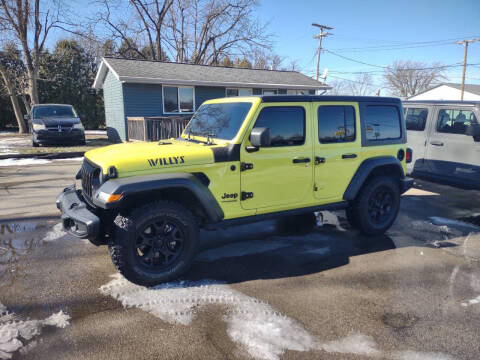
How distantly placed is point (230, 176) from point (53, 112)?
13.3 m

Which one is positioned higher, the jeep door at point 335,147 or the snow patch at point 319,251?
the jeep door at point 335,147

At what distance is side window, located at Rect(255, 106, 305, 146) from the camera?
156 inches

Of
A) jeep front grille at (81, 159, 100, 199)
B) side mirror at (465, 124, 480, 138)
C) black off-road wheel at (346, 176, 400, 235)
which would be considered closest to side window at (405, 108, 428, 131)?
side mirror at (465, 124, 480, 138)

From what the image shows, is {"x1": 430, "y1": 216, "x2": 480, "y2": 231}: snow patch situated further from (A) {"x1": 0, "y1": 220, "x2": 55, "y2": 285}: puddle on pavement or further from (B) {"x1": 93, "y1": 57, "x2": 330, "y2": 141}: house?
(B) {"x1": 93, "y1": 57, "x2": 330, "y2": 141}: house

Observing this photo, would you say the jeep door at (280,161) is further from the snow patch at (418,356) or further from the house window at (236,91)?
the house window at (236,91)

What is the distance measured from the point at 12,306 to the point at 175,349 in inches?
Answer: 63.7

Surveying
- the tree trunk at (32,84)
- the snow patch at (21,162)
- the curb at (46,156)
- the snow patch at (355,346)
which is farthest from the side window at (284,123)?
the tree trunk at (32,84)

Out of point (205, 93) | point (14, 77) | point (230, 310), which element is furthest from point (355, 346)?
point (14, 77)

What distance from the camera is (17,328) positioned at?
276 centimetres

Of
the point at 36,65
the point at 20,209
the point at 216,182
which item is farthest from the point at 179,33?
the point at 216,182

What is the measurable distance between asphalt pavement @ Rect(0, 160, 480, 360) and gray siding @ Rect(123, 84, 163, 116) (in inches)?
476

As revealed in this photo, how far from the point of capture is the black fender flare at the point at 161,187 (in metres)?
3.16

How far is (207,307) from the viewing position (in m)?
3.14

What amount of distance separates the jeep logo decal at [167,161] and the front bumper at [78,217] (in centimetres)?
73
